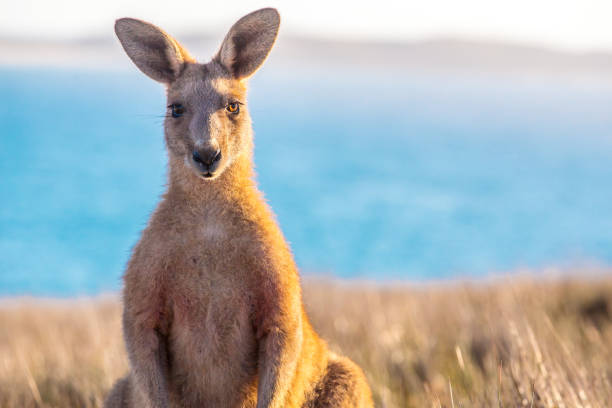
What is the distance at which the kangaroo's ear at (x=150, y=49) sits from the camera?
3863 millimetres

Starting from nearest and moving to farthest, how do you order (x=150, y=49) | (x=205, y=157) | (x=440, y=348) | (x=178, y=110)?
(x=205, y=157)
(x=178, y=110)
(x=150, y=49)
(x=440, y=348)

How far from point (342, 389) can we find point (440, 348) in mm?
3072

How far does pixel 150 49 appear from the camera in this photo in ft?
12.9

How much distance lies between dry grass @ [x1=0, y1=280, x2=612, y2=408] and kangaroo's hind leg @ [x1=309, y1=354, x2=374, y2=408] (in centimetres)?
39

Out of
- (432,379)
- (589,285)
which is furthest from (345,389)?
(589,285)

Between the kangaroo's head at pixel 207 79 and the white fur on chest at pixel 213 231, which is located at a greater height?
the kangaroo's head at pixel 207 79

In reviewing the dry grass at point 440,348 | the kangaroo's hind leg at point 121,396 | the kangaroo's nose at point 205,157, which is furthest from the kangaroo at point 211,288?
the dry grass at point 440,348

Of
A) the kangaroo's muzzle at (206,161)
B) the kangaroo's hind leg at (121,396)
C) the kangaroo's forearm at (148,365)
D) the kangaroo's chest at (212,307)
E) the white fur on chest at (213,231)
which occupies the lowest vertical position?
the kangaroo's hind leg at (121,396)

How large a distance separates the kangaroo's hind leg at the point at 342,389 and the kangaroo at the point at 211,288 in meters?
0.02

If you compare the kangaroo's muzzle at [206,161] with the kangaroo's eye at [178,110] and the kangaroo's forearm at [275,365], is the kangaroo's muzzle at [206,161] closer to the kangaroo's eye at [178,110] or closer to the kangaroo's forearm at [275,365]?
the kangaroo's eye at [178,110]

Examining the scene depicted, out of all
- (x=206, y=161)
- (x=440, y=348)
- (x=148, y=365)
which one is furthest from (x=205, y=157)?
(x=440, y=348)

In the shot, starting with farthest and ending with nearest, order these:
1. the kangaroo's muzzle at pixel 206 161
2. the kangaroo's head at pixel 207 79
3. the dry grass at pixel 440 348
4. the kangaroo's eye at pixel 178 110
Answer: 1. the dry grass at pixel 440 348
2. the kangaroo's eye at pixel 178 110
3. the kangaroo's head at pixel 207 79
4. the kangaroo's muzzle at pixel 206 161

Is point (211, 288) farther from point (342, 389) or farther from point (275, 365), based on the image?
point (342, 389)

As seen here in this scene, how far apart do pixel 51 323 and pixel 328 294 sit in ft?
12.2
